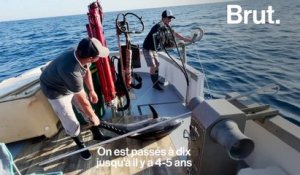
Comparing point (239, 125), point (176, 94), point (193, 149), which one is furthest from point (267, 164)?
point (176, 94)

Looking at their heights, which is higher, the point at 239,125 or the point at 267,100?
the point at 239,125

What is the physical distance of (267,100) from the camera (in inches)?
218

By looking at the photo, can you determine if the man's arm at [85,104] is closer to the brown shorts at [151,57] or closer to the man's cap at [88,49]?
the man's cap at [88,49]

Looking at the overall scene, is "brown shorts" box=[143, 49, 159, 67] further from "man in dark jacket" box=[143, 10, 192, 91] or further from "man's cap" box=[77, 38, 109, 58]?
"man's cap" box=[77, 38, 109, 58]

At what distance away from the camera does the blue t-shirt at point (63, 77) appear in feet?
8.23

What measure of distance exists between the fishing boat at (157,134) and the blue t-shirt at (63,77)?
0.70 metres

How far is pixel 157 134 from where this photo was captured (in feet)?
10.4

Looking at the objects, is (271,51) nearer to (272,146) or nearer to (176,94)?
(176,94)

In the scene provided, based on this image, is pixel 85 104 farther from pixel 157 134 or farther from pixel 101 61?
pixel 157 134

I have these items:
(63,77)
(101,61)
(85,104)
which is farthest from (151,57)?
(63,77)

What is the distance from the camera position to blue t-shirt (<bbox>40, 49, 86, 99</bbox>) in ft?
8.23

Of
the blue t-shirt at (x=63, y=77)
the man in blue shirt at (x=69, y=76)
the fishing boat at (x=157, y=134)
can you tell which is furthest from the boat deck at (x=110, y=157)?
the blue t-shirt at (x=63, y=77)

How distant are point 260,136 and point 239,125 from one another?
41cm

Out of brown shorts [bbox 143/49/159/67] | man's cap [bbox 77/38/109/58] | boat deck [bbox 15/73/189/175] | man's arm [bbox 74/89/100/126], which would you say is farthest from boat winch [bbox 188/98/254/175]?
brown shorts [bbox 143/49/159/67]
